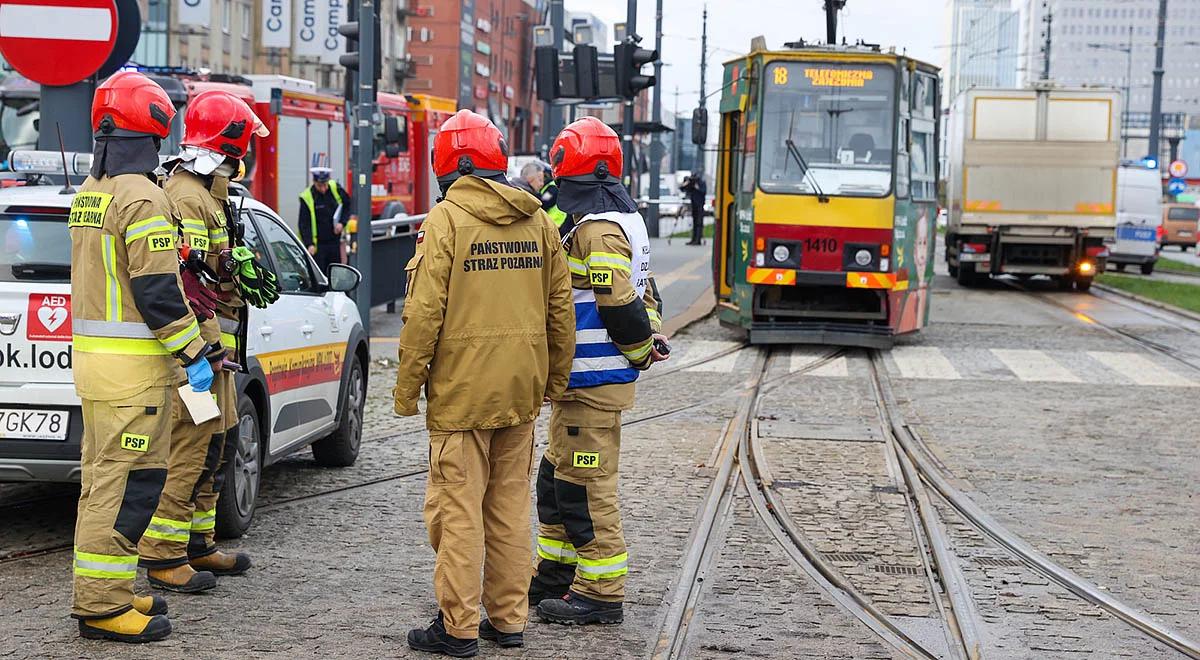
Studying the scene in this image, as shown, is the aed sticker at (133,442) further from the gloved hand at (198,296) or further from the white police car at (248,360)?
the white police car at (248,360)

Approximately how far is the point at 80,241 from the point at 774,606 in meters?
3.08

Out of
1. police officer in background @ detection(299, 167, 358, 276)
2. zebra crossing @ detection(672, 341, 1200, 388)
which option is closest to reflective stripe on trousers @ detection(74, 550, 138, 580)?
zebra crossing @ detection(672, 341, 1200, 388)

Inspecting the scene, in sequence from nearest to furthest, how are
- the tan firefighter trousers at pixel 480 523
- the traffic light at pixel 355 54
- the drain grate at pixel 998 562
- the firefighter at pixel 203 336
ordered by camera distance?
the tan firefighter trousers at pixel 480 523, the firefighter at pixel 203 336, the drain grate at pixel 998 562, the traffic light at pixel 355 54

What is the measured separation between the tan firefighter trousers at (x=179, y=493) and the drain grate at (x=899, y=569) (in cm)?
304

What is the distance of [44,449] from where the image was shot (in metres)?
6.71

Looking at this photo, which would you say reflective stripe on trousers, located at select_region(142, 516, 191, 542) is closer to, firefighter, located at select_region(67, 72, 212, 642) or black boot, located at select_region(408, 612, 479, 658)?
firefighter, located at select_region(67, 72, 212, 642)

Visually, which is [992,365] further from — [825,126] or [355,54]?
[355,54]

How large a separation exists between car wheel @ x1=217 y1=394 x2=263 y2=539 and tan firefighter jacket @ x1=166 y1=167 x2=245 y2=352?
0.69 meters

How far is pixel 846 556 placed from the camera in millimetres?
7441

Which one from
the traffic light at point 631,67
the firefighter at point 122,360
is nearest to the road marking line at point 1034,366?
the traffic light at point 631,67

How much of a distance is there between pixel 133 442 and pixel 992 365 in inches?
465

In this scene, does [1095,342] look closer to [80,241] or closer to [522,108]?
[80,241]

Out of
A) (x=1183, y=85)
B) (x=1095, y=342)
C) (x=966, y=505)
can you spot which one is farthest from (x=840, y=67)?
(x=1183, y=85)

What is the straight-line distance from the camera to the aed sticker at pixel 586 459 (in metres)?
6.09
